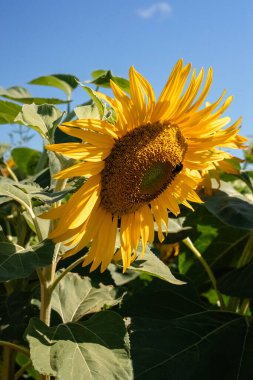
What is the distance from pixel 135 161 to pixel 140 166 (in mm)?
18

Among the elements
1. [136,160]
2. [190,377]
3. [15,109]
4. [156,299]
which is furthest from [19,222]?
[190,377]

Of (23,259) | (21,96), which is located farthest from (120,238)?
(21,96)

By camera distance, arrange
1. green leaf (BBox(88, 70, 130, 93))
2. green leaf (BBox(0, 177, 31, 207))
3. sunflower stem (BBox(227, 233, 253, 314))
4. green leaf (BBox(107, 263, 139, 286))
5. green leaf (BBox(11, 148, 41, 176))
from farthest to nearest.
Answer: green leaf (BBox(11, 148, 41, 176))
sunflower stem (BBox(227, 233, 253, 314))
green leaf (BBox(107, 263, 139, 286))
green leaf (BBox(88, 70, 130, 93))
green leaf (BBox(0, 177, 31, 207))

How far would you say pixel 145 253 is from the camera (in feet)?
4.54

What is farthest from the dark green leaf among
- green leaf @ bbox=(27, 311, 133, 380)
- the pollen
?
the pollen

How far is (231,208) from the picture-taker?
5.43ft

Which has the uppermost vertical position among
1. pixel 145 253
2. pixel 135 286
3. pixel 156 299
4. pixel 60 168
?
pixel 60 168

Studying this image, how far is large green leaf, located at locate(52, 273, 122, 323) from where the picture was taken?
147 cm

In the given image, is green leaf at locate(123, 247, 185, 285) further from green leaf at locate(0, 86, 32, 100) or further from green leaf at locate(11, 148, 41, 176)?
green leaf at locate(11, 148, 41, 176)

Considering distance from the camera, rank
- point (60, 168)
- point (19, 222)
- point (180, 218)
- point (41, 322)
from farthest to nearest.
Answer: point (180, 218) < point (19, 222) < point (60, 168) < point (41, 322)

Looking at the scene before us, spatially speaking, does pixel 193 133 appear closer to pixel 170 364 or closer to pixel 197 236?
pixel 170 364

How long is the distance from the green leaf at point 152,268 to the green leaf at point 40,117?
1.24 feet

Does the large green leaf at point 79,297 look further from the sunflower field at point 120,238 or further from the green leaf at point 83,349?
the green leaf at point 83,349

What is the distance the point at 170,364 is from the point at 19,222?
2.32ft
